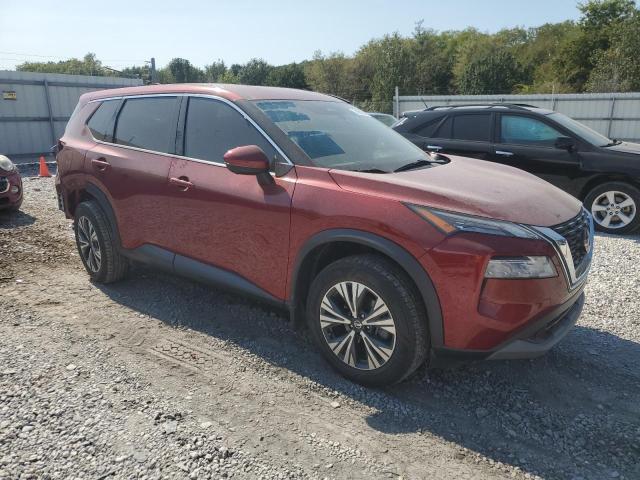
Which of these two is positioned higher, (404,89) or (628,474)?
(404,89)

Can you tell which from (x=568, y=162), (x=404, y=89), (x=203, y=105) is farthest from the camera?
(x=404, y=89)

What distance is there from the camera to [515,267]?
2559 millimetres

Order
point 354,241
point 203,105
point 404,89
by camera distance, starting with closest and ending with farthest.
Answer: point 354,241 → point 203,105 → point 404,89

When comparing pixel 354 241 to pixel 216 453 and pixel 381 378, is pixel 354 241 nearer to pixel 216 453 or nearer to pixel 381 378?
pixel 381 378

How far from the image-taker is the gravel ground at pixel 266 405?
2.42 meters

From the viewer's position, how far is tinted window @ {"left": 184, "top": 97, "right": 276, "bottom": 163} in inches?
136

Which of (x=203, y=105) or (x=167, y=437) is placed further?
(x=203, y=105)

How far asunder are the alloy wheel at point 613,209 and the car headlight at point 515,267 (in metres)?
5.05

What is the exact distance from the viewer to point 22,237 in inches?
255

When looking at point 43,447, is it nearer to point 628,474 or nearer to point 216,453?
→ point 216,453

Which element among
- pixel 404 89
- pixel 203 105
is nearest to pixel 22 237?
pixel 203 105

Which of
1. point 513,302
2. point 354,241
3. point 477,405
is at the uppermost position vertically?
point 354,241

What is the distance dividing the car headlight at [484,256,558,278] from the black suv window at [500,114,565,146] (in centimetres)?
520

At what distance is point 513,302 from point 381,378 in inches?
35.1
